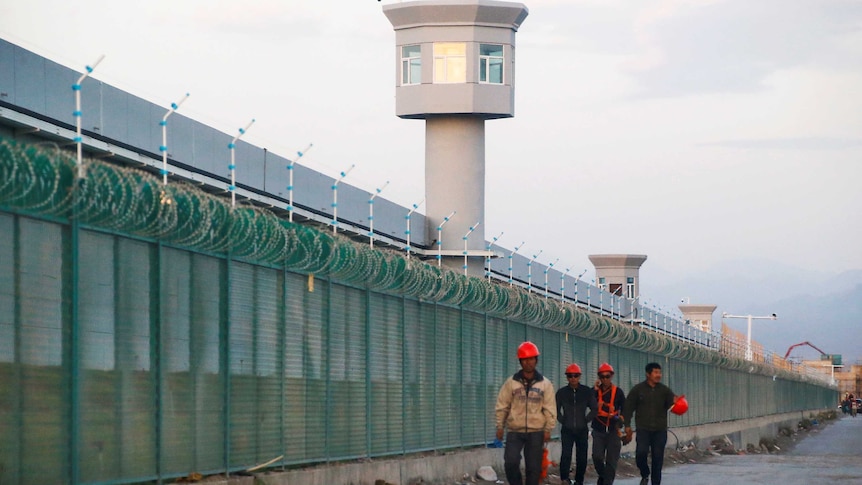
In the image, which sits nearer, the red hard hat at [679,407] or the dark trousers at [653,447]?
the red hard hat at [679,407]

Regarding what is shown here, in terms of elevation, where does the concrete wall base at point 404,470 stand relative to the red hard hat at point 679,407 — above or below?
below

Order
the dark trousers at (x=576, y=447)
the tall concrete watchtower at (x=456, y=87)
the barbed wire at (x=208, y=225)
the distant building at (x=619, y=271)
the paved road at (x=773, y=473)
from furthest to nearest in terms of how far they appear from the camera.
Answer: the distant building at (x=619, y=271) < the tall concrete watchtower at (x=456, y=87) < the paved road at (x=773, y=473) < the dark trousers at (x=576, y=447) < the barbed wire at (x=208, y=225)

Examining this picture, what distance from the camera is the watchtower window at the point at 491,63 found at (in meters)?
39.2

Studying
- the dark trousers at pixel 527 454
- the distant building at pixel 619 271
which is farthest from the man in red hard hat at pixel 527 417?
the distant building at pixel 619 271

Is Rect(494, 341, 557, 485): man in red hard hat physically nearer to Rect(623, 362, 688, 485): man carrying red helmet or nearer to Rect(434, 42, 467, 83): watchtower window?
Rect(623, 362, 688, 485): man carrying red helmet

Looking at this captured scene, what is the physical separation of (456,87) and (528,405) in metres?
25.2

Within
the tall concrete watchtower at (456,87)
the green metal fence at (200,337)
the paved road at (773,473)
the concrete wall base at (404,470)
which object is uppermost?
the tall concrete watchtower at (456,87)

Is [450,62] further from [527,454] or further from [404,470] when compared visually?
[527,454]

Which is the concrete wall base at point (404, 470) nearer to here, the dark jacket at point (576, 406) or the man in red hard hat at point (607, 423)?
the dark jacket at point (576, 406)

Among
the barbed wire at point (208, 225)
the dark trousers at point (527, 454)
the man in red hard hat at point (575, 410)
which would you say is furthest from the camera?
the man in red hard hat at point (575, 410)

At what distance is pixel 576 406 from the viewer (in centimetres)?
1830

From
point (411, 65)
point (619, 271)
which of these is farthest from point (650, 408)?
point (619, 271)

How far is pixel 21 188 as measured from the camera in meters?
9.70

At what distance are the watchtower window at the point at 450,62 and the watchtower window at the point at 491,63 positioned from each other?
1.62 feet
